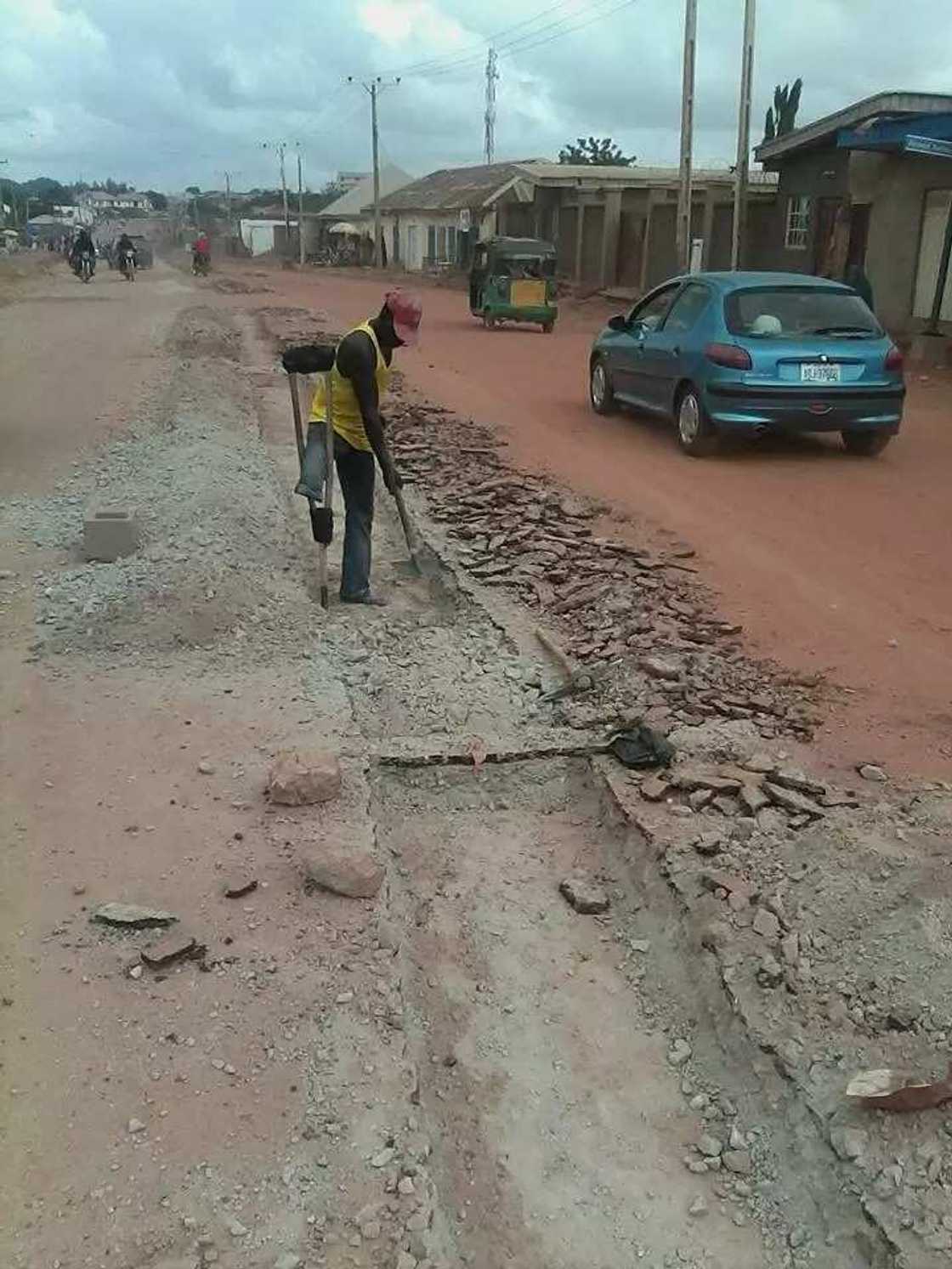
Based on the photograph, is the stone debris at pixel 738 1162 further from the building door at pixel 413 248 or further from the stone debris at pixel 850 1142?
the building door at pixel 413 248

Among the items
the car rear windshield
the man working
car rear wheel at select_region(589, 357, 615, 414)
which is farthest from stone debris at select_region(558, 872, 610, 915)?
car rear wheel at select_region(589, 357, 615, 414)

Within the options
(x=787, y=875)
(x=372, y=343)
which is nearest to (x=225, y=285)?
(x=372, y=343)

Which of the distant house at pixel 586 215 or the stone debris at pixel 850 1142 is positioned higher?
the distant house at pixel 586 215

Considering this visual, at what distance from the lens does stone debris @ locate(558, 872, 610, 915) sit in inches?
158

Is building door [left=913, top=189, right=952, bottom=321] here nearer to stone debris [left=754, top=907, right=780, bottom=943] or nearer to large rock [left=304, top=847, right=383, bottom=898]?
stone debris [left=754, top=907, right=780, bottom=943]

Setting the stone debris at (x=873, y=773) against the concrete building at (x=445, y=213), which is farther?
the concrete building at (x=445, y=213)

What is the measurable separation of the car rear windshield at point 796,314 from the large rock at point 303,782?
7007 mm

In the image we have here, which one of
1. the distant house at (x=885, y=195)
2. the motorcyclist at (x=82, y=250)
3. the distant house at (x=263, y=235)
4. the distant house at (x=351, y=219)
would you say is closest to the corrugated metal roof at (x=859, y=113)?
the distant house at (x=885, y=195)

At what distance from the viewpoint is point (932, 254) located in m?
19.7

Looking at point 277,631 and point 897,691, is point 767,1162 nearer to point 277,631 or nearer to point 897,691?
point 897,691

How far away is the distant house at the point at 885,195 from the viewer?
1802 centimetres

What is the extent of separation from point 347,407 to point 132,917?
351 cm

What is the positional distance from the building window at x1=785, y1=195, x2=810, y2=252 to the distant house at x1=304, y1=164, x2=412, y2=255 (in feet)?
135

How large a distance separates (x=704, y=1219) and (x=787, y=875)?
1249mm
